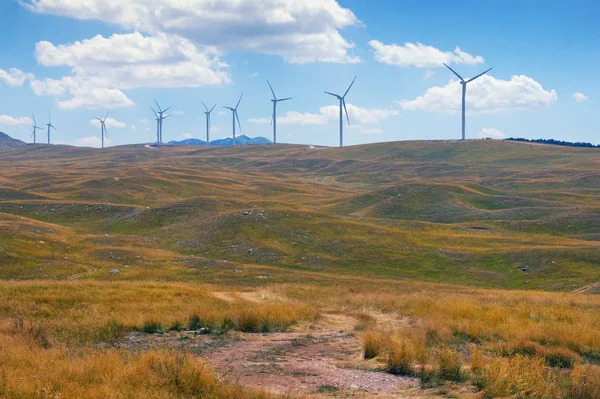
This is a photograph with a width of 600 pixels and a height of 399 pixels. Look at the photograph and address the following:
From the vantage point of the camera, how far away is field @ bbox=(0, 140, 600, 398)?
14.3 meters

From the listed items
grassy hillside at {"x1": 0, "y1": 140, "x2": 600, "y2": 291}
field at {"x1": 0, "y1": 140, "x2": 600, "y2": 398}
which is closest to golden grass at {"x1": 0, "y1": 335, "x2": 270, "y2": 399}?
field at {"x1": 0, "y1": 140, "x2": 600, "y2": 398}

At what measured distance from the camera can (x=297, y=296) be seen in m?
33.7

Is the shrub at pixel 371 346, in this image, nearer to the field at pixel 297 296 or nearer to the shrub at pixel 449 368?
the field at pixel 297 296

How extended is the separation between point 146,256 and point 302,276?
54.0ft

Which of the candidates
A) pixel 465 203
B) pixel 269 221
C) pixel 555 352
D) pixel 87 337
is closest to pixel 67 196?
pixel 269 221

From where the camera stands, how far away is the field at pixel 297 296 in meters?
14.3

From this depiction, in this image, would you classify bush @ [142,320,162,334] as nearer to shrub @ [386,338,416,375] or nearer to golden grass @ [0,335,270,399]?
golden grass @ [0,335,270,399]

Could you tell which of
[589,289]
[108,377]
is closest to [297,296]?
[108,377]

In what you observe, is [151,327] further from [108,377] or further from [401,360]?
[401,360]

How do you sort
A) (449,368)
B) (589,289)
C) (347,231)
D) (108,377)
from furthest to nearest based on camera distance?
(347,231)
(589,289)
(449,368)
(108,377)

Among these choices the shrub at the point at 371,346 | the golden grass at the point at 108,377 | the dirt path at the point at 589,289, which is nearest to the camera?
the golden grass at the point at 108,377

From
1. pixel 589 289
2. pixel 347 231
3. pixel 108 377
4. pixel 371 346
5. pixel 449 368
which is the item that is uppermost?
pixel 108 377

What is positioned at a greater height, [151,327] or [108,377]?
[108,377]

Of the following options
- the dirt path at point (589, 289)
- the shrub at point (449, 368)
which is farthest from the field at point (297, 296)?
the dirt path at point (589, 289)
